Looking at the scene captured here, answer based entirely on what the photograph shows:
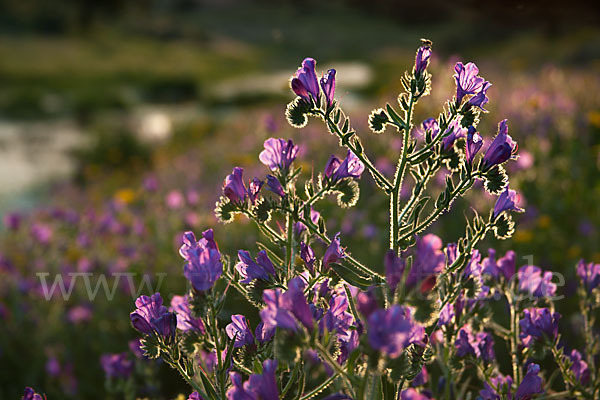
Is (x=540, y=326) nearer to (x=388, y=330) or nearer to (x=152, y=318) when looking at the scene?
(x=388, y=330)

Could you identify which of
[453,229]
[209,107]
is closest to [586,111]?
Answer: [453,229]

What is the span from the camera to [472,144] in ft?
4.25

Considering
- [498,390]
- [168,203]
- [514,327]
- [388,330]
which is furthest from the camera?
[168,203]

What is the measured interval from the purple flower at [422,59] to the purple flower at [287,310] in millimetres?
588

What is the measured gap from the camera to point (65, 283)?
4.16 m

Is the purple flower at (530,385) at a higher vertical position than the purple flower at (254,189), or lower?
lower

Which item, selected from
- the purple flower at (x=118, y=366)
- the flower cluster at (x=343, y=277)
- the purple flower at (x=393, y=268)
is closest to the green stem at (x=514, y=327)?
the flower cluster at (x=343, y=277)

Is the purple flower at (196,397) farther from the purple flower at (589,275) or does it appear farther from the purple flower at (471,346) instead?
the purple flower at (589,275)

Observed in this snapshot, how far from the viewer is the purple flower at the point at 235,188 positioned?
1.30 m

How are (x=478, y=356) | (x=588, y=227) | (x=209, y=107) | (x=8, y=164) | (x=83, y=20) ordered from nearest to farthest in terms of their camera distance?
(x=478, y=356), (x=588, y=227), (x=8, y=164), (x=209, y=107), (x=83, y=20)

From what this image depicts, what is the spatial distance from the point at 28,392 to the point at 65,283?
10.3ft

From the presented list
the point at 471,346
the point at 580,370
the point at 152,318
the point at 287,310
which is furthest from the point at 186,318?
the point at 580,370

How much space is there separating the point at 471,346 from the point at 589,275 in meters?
0.46

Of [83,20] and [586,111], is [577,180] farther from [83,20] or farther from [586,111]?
[83,20]
